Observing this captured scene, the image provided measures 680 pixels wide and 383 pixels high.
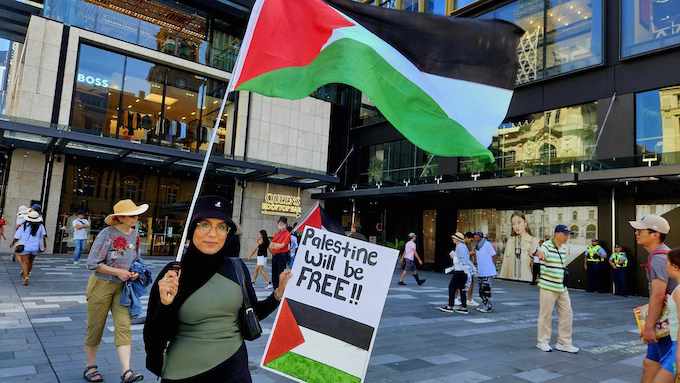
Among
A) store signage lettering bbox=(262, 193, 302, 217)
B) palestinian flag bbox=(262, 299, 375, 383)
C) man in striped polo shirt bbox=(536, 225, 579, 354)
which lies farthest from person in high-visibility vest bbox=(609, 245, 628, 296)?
store signage lettering bbox=(262, 193, 302, 217)

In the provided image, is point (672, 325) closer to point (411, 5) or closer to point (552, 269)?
point (552, 269)

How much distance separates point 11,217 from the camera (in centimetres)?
1934

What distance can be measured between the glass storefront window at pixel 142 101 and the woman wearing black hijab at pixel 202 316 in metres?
19.5

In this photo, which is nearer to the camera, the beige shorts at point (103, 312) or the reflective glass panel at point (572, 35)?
the beige shorts at point (103, 312)

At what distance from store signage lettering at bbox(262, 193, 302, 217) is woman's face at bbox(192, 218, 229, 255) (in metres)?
24.1

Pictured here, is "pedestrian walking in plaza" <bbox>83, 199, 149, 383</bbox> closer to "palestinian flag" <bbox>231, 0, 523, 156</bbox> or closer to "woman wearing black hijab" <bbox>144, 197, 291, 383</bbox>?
"palestinian flag" <bbox>231, 0, 523, 156</bbox>

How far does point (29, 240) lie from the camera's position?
1082cm

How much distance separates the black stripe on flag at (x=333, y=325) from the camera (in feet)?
12.1

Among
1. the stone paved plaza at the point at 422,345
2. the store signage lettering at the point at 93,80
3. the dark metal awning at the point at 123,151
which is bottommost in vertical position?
the stone paved plaza at the point at 422,345

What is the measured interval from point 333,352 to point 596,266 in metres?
16.5

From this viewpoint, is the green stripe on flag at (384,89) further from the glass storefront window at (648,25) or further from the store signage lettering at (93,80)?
the store signage lettering at (93,80)

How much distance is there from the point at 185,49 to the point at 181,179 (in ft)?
23.4

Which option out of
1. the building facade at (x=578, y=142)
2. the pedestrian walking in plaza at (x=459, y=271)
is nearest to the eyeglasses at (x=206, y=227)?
the pedestrian walking in plaza at (x=459, y=271)

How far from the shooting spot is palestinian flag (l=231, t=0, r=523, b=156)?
4.20 meters
